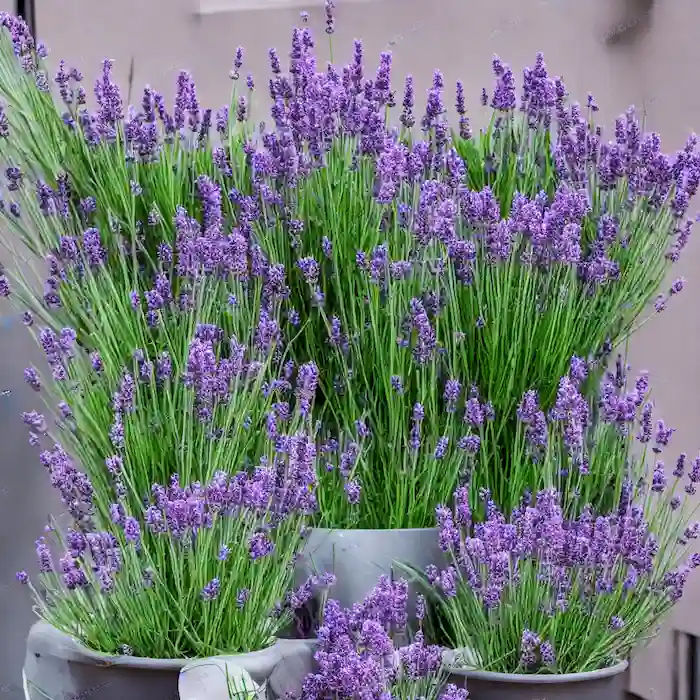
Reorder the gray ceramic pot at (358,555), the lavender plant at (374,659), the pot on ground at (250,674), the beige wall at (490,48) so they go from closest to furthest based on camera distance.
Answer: the lavender plant at (374,659)
the pot on ground at (250,674)
the gray ceramic pot at (358,555)
the beige wall at (490,48)

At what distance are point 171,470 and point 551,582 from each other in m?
0.68

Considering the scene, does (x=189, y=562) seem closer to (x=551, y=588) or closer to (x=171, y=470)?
(x=171, y=470)

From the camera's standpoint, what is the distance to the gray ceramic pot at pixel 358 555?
2.00m

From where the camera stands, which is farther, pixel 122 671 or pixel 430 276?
pixel 430 276

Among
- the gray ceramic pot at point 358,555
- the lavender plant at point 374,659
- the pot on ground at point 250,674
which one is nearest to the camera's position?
the lavender plant at point 374,659

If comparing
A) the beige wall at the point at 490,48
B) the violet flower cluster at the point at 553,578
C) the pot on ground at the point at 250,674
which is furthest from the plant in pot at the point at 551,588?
the beige wall at the point at 490,48

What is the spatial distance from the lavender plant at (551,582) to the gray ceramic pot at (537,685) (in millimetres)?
24

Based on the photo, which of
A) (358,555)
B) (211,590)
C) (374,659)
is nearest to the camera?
(374,659)

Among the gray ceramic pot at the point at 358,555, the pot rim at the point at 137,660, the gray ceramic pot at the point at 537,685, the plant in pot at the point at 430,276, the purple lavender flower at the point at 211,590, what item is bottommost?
the gray ceramic pot at the point at 537,685

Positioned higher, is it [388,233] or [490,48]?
[490,48]

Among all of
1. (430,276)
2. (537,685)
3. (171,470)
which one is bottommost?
(537,685)

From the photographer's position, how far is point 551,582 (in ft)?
5.93

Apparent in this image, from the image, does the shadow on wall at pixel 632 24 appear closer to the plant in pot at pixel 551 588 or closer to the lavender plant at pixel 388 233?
the lavender plant at pixel 388 233

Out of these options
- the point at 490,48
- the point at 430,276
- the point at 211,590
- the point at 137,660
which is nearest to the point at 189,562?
the point at 211,590
